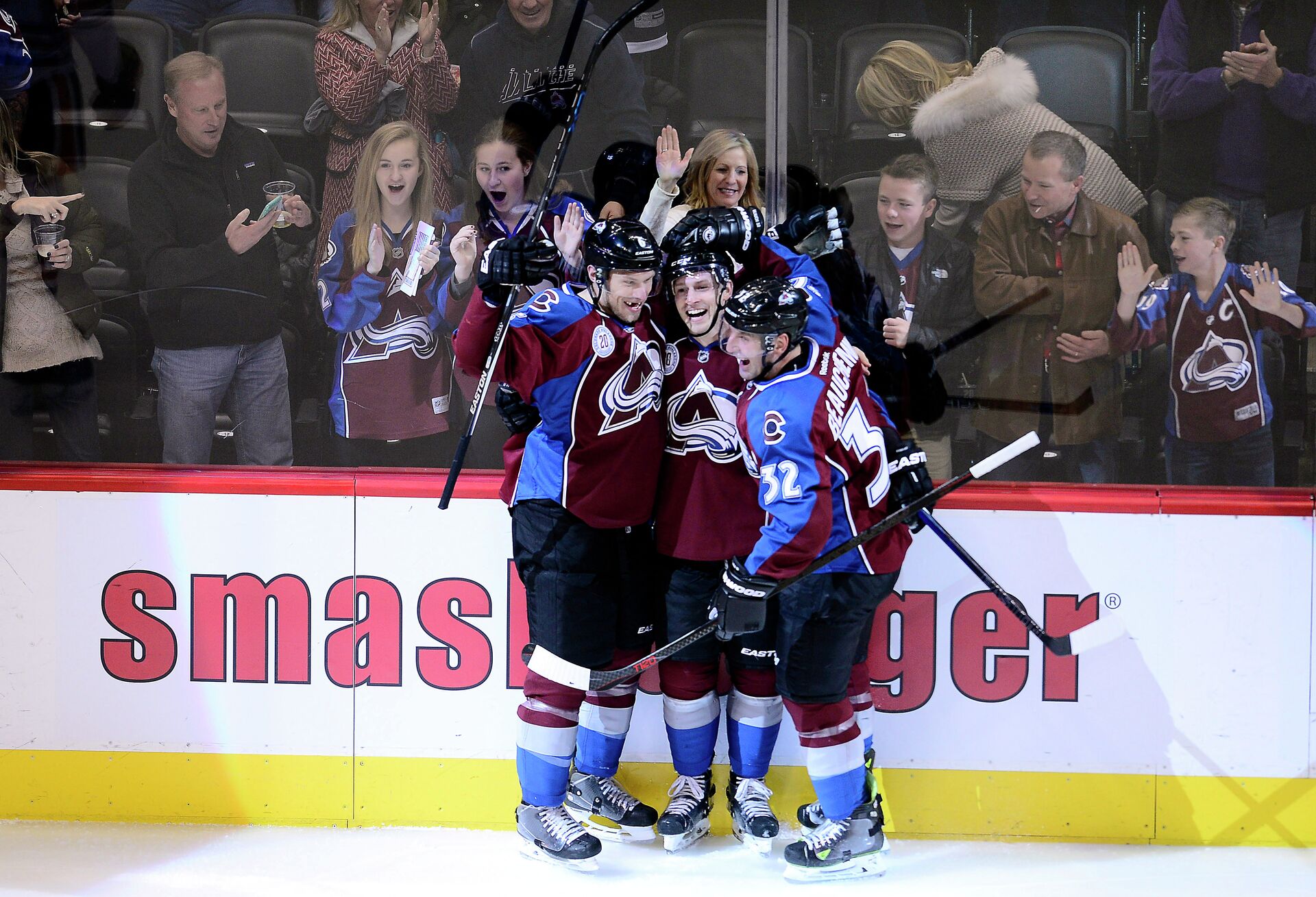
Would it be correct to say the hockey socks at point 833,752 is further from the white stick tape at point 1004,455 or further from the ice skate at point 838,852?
the white stick tape at point 1004,455

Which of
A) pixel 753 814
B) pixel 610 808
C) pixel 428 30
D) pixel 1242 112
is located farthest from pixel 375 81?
pixel 1242 112

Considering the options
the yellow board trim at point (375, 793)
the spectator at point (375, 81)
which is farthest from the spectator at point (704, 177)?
the yellow board trim at point (375, 793)

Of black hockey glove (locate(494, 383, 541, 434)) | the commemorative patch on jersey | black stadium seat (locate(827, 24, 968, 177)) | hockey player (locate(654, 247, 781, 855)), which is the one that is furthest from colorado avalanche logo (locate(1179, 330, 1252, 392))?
black hockey glove (locate(494, 383, 541, 434))

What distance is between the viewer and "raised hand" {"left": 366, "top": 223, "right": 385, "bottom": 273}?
2934mm

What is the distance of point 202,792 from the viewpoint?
2881 millimetres

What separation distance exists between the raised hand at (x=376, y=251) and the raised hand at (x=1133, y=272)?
1.84 meters

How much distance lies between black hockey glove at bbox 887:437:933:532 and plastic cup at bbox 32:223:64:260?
7.02 ft

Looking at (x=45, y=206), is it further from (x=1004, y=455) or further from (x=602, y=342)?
(x=1004, y=455)

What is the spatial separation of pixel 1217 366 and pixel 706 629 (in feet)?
4.73

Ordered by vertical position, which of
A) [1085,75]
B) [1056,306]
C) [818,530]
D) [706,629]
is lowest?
[706,629]

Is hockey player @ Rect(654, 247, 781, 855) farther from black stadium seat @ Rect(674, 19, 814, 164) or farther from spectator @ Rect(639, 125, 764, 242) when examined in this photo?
black stadium seat @ Rect(674, 19, 814, 164)

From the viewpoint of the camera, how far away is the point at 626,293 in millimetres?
2500

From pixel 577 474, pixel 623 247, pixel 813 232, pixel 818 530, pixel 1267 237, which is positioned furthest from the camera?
pixel 1267 237

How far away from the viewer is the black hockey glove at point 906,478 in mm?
2562
